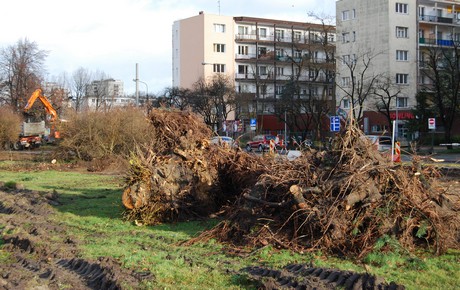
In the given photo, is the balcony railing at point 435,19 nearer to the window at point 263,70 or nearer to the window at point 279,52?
the window at point 279,52

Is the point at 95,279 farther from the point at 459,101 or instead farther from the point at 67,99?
the point at 67,99

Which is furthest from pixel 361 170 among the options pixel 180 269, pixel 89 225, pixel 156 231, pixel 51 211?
pixel 51 211

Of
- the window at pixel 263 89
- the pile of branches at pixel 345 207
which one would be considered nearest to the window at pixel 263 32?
the window at pixel 263 89

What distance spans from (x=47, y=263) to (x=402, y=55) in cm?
6367

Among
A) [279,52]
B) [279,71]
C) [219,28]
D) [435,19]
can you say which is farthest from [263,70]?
[435,19]

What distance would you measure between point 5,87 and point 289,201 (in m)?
63.8

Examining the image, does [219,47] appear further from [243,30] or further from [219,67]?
[243,30]

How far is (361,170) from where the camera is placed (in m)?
9.15

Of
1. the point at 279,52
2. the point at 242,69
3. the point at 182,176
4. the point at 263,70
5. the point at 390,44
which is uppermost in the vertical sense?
the point at 279,52

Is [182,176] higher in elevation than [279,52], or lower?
lower

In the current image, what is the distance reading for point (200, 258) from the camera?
27.2 feet

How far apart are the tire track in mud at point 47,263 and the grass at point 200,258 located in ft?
0.76

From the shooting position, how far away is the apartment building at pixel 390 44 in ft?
209

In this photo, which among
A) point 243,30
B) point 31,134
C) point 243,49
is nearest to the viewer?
point 31,134
